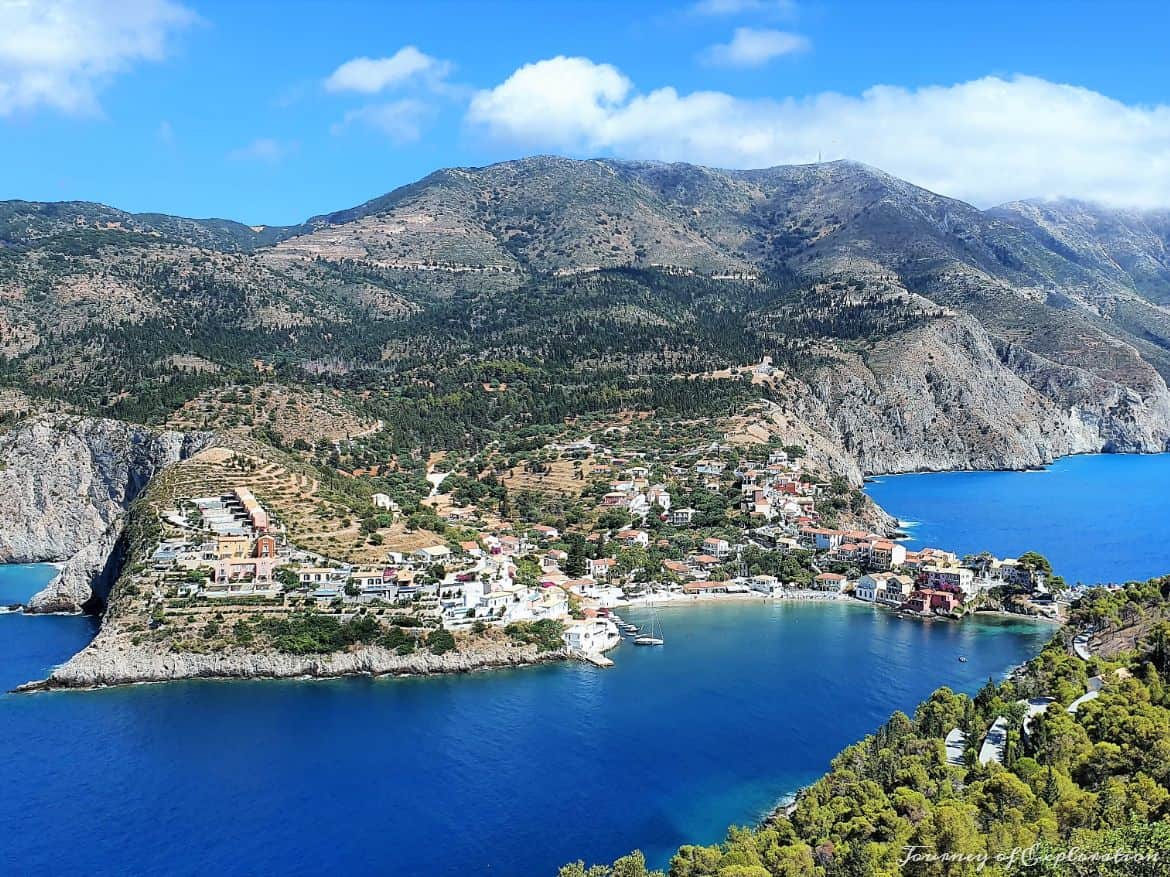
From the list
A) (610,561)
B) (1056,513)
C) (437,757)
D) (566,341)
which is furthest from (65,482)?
(1056,513)

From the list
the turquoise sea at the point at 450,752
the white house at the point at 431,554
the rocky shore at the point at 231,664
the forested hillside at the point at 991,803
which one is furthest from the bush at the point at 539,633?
the forested hillside at the point at 991,803

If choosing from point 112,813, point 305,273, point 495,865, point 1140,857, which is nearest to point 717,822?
point 495,865

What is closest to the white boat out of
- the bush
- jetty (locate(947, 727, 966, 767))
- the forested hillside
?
the bush

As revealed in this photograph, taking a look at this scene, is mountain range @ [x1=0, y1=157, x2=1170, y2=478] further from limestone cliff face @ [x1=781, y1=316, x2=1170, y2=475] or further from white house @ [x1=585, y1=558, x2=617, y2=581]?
white house @ [x1=585, y1=558, x2=617, y2=581]

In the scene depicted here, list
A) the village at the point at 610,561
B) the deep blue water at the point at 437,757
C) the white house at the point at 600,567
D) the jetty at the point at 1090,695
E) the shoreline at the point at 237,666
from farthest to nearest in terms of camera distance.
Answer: the white house at the point at 600,567 < the village at the point at 610,561 < the shoreline at the point at 237,666 < the jetty at the point at 1090,695 < the deep blue water at the point at 437,757

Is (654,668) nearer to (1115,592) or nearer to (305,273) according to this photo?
(1115,592)

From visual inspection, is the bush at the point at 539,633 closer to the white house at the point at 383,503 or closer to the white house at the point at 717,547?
the white house at the point at 383,503
